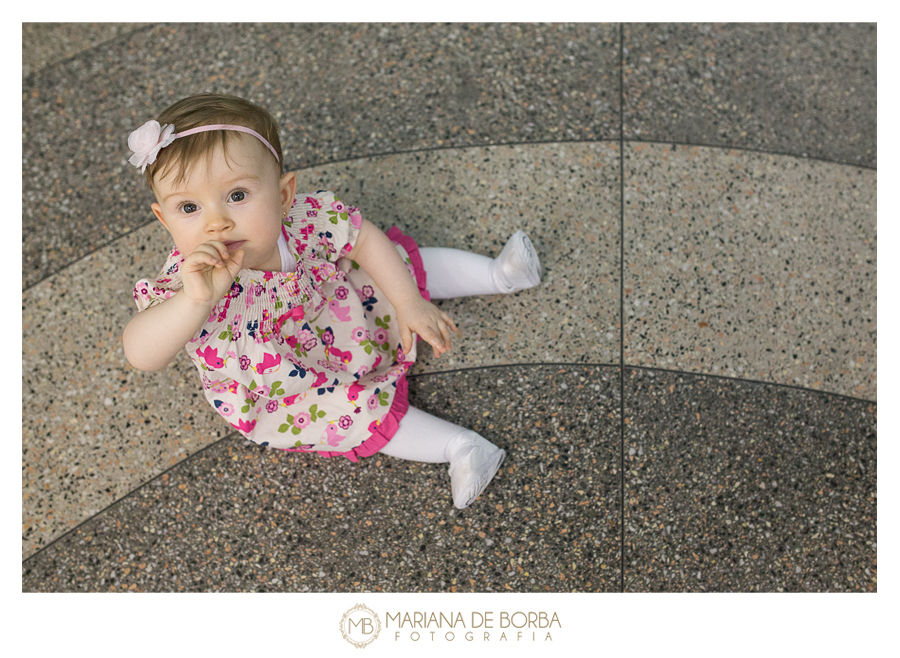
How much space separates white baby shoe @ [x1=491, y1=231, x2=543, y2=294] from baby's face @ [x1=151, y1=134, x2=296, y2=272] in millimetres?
625

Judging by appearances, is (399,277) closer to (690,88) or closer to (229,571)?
(229,571)

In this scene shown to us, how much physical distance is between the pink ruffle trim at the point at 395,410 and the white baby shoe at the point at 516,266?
0.19m

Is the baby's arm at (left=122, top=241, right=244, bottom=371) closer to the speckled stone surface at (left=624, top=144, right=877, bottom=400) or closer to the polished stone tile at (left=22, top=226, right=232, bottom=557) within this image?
the polished stone tile at (left=22, top=226, right=232, bottom=557)

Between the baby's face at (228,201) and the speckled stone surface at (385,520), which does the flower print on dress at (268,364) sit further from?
the speckled stone surface at (385,520)

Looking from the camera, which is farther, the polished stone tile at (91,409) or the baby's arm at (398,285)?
the polished stone tile at (91,409)

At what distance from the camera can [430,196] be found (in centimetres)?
171

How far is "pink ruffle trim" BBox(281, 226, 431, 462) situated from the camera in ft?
4.83

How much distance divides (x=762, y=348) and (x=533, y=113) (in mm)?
900

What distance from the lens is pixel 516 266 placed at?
1.52 m

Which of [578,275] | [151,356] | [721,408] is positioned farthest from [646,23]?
[151,356]

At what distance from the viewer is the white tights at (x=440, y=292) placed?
59.1 inches

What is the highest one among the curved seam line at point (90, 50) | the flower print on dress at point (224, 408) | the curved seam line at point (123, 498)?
the curved seam line at point (90, 50)

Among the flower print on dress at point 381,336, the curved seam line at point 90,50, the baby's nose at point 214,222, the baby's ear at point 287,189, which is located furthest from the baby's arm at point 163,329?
the curved seam line at point 90,50

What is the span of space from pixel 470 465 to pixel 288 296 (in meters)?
0.58
